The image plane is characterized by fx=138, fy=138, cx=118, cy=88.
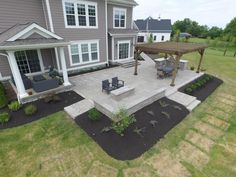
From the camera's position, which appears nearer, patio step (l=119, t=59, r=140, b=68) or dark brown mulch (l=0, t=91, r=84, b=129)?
dark brown mulch (l=0, t=91, r=84, b=129)

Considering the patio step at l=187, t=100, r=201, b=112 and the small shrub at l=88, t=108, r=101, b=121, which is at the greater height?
the small shrub at l=88, t=108, r=101, b=121

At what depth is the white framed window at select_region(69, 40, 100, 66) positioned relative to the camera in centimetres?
1265

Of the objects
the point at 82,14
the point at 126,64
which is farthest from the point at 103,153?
the point at 126,64

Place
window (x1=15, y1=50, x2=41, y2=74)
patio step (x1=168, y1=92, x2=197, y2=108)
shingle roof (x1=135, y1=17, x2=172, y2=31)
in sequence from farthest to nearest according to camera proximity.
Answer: shingle roof (x1=135, y1=17, x2=172, y2=31) < window (x1=15, y1=50, x2=41, y2=74) < patio step (x1=168, y1=92, x2=197, y2=108)

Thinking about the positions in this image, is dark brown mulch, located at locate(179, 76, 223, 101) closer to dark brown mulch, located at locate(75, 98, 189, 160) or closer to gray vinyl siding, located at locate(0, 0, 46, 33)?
dark brown mulch, located at locate(75, 98, 189, 160)

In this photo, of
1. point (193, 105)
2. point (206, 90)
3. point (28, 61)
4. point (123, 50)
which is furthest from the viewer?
point (123, 50)

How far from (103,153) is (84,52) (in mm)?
10406

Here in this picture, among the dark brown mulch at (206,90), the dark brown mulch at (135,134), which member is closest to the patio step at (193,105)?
the dark brown mulch at (135,134)

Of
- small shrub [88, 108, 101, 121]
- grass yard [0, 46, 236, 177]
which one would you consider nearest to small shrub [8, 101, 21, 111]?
grass yard [0, 46, 236, 177]

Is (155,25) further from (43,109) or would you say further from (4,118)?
(4,118)

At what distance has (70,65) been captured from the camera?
42.2ft

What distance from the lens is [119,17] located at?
15.3 m

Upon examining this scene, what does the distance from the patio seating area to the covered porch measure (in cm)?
183

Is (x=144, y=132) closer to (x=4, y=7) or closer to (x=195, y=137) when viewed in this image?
(x=195, y=137)
